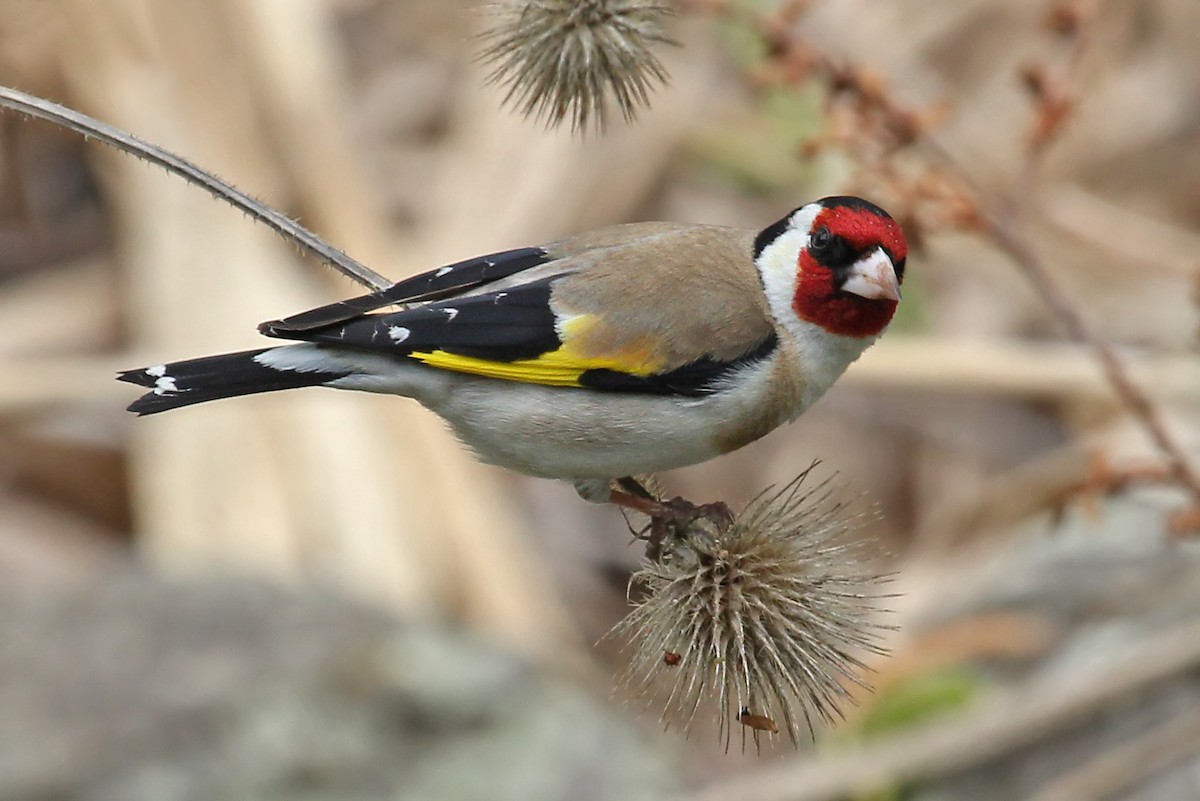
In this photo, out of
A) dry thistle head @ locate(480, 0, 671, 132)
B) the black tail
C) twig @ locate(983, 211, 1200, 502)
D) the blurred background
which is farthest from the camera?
the blurred background

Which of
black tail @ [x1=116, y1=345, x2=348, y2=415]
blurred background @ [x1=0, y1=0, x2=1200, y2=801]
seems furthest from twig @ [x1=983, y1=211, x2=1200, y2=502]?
black tail @ [x1=116, y1=345, x2=348, y2=415]

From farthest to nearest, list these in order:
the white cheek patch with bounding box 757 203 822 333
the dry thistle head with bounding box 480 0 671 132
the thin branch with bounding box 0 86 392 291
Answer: the white cheek patch with bounding box 757 203 822 333 < the dry thistle head with bounding box 480 0 671 132 < the thin branch with bounding box 0 86 392 291

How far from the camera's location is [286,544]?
589cm

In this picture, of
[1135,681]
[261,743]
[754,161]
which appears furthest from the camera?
[754,161]

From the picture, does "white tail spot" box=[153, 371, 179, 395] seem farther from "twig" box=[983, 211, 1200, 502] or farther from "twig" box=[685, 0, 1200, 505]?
"twig" box=[983, 211, 1200, 502]

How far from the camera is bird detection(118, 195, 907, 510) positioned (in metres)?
2.57

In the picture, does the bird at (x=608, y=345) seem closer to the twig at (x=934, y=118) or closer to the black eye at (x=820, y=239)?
the black eye at (x=820, y=239)

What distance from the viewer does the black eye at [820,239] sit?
272cm

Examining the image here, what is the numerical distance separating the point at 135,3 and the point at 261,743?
3.21 m

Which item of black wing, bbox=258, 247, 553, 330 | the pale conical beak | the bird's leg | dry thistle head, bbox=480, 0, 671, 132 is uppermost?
dry thistle head, bbox=480, 0, 671, 132

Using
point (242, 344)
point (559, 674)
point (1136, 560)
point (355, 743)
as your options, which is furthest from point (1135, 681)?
point (242, 344)

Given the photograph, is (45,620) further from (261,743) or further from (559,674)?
(559,674)

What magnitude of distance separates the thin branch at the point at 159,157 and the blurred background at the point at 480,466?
1.49 meters

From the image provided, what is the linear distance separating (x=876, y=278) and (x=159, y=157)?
1236mm
